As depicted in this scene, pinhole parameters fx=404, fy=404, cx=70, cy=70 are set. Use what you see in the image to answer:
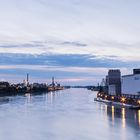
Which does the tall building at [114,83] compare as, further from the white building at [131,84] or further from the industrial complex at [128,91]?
the white building at [131,84]

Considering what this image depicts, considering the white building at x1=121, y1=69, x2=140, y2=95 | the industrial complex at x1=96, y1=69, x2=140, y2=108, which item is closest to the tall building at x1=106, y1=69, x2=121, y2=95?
the industrial complex at x1=96, y1=69, x2=140, y2=108

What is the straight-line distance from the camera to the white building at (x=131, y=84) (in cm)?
9006

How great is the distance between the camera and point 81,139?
3042cm

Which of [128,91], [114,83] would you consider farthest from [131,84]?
[114,83]

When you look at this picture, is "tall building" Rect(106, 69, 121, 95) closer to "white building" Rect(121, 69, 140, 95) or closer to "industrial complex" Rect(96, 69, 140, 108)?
"industrial complex" Rect(96, 69, 140, 108)

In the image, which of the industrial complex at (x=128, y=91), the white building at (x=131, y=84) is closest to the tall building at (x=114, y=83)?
the industrial complex at (x=128, y=91)

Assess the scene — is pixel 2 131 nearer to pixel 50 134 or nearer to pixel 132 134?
pixel 50 134

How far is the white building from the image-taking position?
9006 centimetres

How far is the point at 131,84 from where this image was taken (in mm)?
94875

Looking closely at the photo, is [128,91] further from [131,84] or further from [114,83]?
[114,83]

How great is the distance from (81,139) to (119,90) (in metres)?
90.3

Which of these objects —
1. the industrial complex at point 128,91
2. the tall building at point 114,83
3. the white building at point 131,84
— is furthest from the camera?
the tall building at point 114,83

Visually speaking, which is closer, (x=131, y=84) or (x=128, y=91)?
(x=131, y=84)

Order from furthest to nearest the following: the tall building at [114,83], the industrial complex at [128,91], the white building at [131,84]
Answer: the tall building at [114,83]
the white building at [131,84]
the industrial complex at [128,91]
